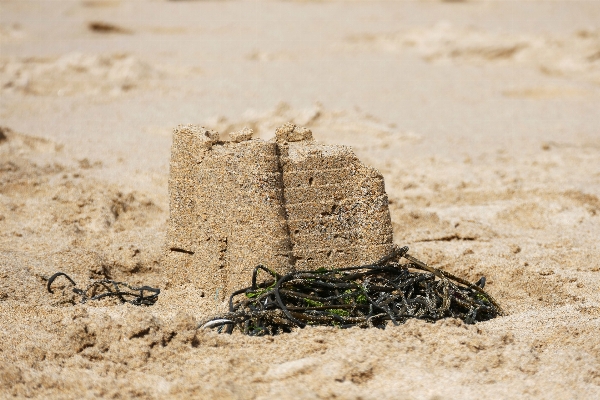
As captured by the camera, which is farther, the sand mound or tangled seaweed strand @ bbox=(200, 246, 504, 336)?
the sand mound

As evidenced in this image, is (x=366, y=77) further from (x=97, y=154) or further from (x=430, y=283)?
(x=430, y=283)

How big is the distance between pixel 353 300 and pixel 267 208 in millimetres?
673

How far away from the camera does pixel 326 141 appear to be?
8.53 meters

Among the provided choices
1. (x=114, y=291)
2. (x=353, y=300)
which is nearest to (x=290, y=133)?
(x=353, y=300)

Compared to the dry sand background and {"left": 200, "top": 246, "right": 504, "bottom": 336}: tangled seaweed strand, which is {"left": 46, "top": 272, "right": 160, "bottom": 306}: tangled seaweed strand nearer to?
the dry sand background

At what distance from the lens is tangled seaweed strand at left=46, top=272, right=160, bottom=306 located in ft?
14.1

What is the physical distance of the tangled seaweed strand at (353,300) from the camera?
12.0 feet

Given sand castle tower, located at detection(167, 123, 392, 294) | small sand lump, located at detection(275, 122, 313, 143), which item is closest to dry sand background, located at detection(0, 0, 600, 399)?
sand castle tower, located at detection(167, 123, 392, 294)

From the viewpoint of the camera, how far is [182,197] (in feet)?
13.7

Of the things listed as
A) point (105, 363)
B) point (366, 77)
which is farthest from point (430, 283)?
point (366, 77)

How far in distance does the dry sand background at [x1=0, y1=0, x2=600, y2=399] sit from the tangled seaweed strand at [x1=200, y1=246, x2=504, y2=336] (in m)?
0.20

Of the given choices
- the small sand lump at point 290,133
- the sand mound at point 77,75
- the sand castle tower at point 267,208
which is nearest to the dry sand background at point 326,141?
the sand mound at point 77,75

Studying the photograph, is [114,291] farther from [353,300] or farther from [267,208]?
[353,300]

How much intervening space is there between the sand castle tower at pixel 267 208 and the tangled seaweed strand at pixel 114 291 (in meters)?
0.26
